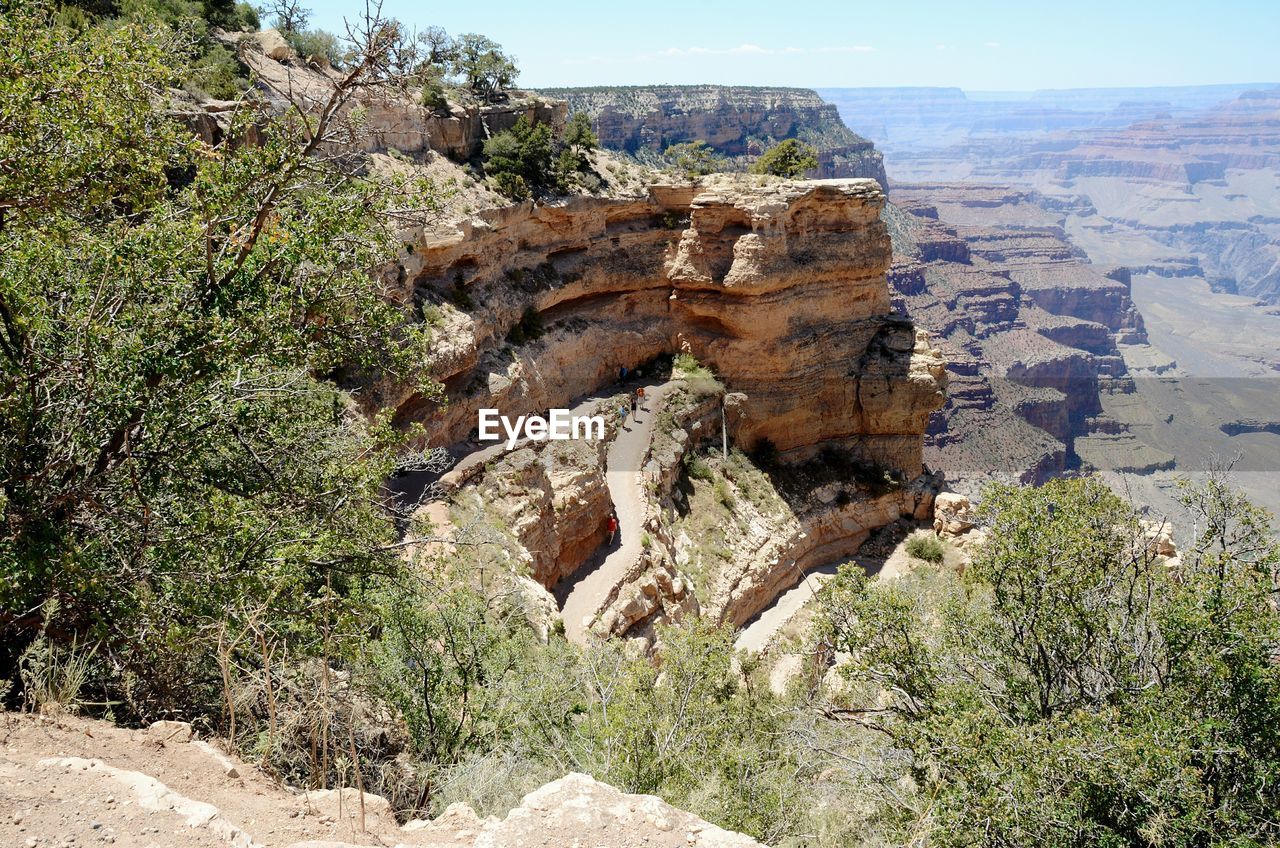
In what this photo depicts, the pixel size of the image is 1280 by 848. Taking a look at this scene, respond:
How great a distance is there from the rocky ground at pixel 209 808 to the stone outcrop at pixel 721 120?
10175 cm

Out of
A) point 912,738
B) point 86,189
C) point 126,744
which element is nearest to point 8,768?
point 126,744

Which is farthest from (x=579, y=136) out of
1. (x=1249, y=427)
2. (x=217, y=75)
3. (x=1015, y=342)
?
(x=1249, y=427)

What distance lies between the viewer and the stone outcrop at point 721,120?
358 ft

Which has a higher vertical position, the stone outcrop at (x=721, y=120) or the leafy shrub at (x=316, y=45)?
the stone outcrop at (x=721, y=120)

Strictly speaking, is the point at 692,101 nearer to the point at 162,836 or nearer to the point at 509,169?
the point at 509,169

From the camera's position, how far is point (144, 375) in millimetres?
7918

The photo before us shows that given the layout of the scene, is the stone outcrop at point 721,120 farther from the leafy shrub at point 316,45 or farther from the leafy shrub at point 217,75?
the leafy shrub at point 217,75

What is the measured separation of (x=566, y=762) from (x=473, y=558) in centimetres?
810

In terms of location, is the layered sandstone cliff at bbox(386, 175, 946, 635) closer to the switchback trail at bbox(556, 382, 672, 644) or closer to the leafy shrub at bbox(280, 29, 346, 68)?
the switchback trail at bbox(556, 382, 672, 644)

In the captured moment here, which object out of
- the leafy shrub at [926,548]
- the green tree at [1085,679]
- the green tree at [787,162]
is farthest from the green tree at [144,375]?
the green tree at [787,162]

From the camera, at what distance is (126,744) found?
22.3ft

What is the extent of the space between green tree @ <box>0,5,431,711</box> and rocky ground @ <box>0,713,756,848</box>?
1.15 meters

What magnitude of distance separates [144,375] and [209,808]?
4493mm

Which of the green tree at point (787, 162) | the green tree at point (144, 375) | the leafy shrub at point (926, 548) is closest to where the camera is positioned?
the green tree at point (144, 375)
